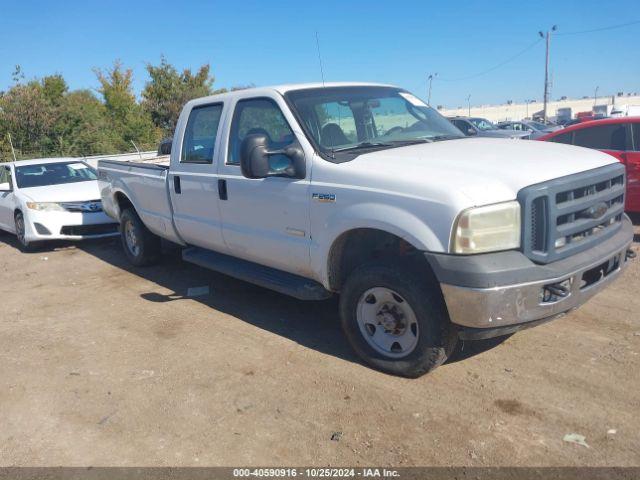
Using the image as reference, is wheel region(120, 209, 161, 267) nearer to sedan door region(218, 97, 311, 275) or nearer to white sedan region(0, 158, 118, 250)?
white sedan region(0, 158, 118, 250)

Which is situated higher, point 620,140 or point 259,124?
point 259,124

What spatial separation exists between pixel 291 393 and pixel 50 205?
668 centimetres

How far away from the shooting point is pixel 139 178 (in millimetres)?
6715

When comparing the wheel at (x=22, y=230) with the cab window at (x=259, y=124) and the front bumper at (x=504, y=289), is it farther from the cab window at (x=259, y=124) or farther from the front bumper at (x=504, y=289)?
the front bumper at (x=504, y=289)

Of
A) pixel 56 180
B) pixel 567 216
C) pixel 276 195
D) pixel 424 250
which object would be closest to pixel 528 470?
pixel 424 250

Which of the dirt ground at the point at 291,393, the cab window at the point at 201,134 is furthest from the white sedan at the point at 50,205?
the cab window at the point at 201,134

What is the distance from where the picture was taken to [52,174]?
32.8 feet

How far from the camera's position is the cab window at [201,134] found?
5391 mm

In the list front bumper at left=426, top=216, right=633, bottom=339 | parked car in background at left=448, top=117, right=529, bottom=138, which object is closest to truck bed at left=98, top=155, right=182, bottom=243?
parked car in background at left=448, top=117, right=529, bottom=138

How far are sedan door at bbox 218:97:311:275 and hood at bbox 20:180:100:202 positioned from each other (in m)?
4.87

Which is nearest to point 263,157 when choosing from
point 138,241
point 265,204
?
point 265,204

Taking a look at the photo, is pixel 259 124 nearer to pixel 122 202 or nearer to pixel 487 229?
pixel 487 229

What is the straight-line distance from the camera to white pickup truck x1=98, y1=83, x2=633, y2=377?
3.38m

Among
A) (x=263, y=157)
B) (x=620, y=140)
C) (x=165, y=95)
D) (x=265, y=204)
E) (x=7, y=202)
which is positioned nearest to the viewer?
(x=263, y=157)
